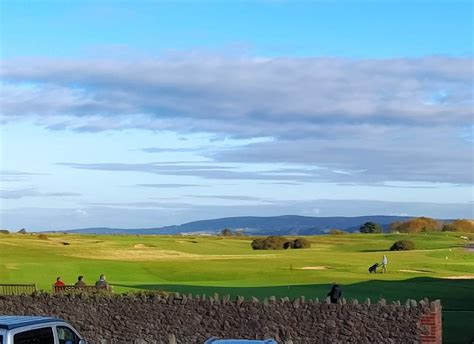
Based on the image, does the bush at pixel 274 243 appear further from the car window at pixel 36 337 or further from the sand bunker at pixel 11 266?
the car window at pixel 36 337

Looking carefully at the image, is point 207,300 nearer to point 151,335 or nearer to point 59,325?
point 151,335

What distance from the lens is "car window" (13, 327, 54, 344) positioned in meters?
14.6

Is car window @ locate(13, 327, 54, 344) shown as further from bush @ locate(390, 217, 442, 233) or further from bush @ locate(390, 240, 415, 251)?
bush @ locate(390, 217, 442, 233)

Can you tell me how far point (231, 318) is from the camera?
26.9m

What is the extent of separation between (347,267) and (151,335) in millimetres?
39963

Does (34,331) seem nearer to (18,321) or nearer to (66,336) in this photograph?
(18,321)

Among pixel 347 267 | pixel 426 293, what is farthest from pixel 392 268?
pixel 426 293

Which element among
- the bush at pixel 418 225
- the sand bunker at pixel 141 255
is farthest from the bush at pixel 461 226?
the sand bunker at pixel 141 255

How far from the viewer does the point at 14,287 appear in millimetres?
35531

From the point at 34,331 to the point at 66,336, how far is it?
52.2 inches

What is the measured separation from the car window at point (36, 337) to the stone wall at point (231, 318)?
7.55 metres

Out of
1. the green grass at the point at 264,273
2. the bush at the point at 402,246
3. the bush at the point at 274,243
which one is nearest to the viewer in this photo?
the green grass at the point at 264,273

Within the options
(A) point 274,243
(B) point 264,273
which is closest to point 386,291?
(B) point 264,273

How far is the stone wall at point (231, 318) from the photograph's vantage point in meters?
25.0
